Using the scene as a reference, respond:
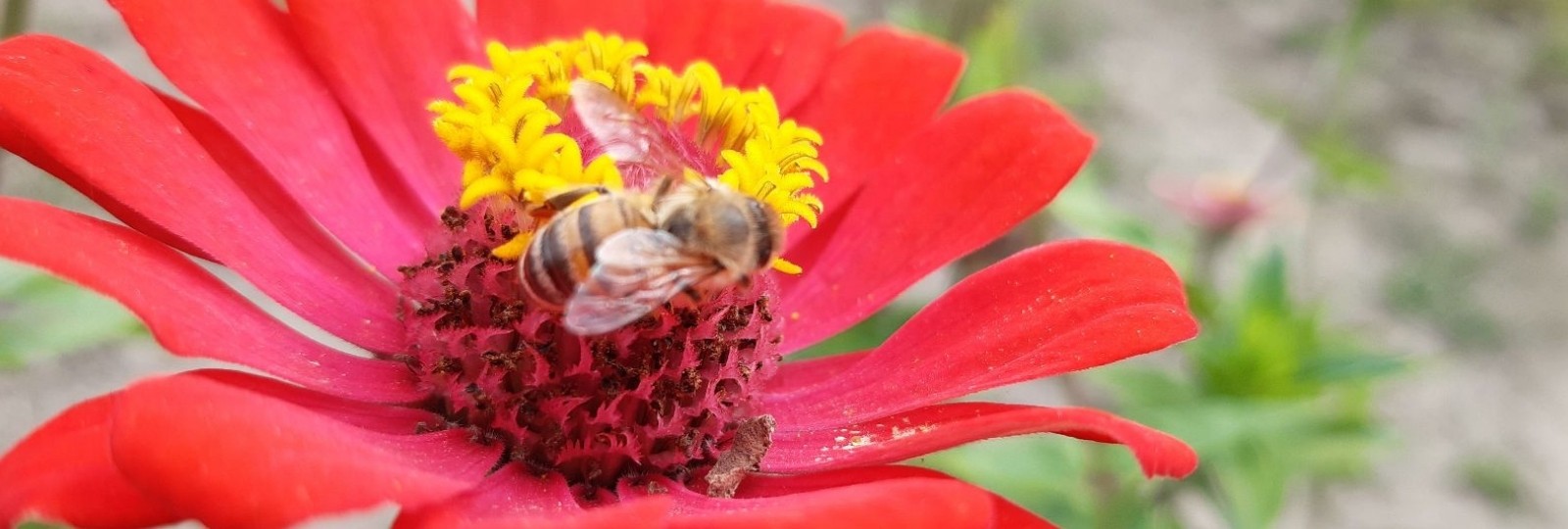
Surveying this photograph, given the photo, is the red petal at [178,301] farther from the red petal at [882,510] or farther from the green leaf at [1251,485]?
the green leaf at [1251,485]

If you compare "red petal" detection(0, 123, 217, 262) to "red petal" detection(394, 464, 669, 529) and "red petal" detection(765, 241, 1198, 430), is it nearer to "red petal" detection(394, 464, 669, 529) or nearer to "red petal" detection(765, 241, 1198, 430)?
"red petal" detection(394, 464, 669, 529)

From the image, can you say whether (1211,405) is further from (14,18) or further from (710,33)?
(14,18)

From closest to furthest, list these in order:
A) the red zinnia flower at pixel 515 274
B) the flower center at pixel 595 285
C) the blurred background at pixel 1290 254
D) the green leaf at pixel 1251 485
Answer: the red zinnia flower at pixel 515 274 → the flower center at pixel 595 285 → the green leaf at pixel 1251 485 → the blurred background at pixel 1290 254

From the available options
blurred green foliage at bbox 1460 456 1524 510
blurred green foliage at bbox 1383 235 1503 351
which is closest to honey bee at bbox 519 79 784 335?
blurred green foliage at bbox 1460 456 1524 510

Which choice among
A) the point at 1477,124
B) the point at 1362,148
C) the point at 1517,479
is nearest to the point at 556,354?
the point at 1517,479

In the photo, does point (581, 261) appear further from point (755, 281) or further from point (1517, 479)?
point (1517, 479)

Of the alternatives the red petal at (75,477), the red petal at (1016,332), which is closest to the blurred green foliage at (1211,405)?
the red petal at (1016,332)
